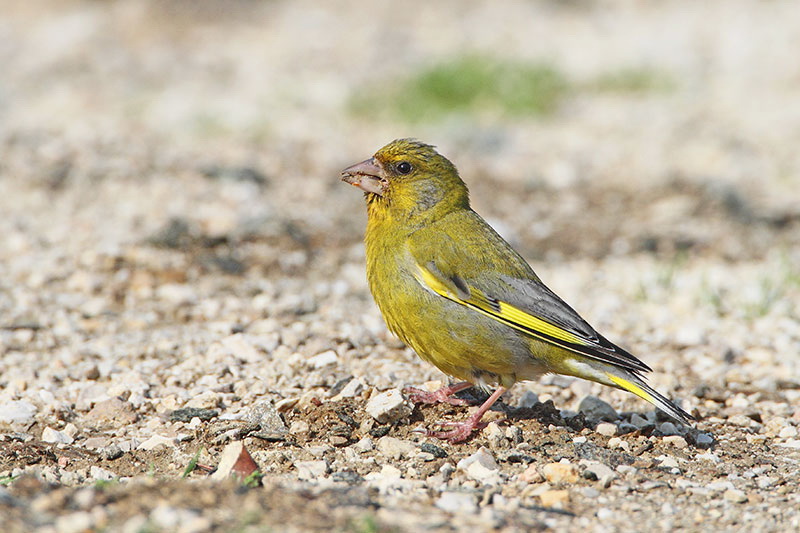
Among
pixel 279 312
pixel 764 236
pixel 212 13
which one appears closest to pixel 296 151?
pixel 279 312

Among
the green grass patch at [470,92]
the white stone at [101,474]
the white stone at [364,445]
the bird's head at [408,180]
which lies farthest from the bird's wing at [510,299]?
the green grass patch at [470,92]

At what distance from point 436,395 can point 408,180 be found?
113 centimetres

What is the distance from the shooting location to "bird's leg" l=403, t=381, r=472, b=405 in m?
4.98

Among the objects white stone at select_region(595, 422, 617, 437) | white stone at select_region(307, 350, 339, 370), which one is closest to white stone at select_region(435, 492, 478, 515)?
white stone at select_region(595, 422, 617, 437)

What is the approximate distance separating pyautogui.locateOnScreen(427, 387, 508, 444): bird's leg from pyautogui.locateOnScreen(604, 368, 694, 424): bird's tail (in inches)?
20.3

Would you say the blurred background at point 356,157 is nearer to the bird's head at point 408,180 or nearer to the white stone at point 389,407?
the white stone at point 389,407

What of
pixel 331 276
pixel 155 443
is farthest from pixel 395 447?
pixel 331 276

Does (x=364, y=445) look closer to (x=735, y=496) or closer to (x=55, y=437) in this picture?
(x=55, y=437)

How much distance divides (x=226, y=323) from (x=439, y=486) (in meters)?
2.50

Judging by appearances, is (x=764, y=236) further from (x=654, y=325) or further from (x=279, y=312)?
(x=279, y=312)

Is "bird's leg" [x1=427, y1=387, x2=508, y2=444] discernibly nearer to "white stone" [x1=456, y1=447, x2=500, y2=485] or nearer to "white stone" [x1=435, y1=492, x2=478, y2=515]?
"white stone" [x1=456, y1=447, x2=500, y2=485]

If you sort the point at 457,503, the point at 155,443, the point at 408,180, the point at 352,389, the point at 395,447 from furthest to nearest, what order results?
the point at 408,180 → the point at 352,389 → the point at 155,443 → the point at 395,447 → the point at 457,503

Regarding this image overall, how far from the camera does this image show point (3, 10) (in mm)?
14422

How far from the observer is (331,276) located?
24.0 feet
